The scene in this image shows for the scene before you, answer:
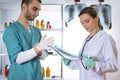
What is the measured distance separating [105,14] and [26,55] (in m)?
2.06

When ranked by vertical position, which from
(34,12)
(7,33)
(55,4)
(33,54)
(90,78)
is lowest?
(90,78)

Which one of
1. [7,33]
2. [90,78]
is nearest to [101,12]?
[90,78]

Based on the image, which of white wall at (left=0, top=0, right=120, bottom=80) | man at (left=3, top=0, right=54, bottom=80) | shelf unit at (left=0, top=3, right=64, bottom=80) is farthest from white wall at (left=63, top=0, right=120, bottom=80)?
man at (left=3, top=0, right=54, bottom=80)

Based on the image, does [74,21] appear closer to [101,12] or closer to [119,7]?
[101,12]

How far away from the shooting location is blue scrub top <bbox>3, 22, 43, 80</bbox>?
1474mm

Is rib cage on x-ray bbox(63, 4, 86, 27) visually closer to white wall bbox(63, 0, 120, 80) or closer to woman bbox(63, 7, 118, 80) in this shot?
white wall bbox(63, 0, 120, 80)

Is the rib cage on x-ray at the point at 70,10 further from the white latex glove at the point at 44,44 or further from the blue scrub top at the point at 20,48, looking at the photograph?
the white latex glove at the point at 44,44

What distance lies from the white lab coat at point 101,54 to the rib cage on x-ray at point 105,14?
1.55 meters

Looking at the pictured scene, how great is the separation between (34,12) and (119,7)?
195 cm

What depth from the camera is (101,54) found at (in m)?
1.66

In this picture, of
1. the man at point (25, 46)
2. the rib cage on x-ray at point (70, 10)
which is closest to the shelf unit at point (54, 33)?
the rib cage on x-ray at point (70, 10)

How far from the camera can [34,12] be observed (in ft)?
5.23

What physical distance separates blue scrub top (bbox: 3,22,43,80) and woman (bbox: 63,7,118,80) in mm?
377

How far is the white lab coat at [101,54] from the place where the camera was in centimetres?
157
